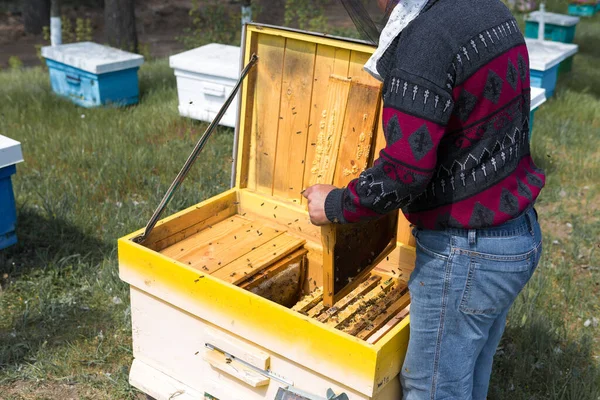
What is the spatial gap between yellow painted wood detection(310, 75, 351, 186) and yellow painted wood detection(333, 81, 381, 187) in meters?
0.03

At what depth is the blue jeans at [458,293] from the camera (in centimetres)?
153

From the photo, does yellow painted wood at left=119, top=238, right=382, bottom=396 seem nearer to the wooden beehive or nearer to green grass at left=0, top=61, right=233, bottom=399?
the wooden beehive

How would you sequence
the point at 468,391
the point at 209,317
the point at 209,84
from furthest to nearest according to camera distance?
the point at 209,84 < the point at 209,317 < the point at 468,391

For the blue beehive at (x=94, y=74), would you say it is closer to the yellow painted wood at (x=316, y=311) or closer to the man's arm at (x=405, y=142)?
the yellow painted wood at (x=316, y=311)

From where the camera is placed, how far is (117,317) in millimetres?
2869

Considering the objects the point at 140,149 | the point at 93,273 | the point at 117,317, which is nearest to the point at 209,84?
the point at 140,149

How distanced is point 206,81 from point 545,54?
2.54 metres

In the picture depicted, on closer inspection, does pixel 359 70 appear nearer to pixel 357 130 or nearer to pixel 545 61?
pixel 357 130

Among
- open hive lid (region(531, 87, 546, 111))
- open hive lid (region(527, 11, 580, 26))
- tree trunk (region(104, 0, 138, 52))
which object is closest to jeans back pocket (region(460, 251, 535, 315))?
open hive lid (region(531, 87, 546, 111))

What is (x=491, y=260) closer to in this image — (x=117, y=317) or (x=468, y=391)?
(x=468, y=391)

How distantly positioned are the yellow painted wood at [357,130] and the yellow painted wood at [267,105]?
31 cm

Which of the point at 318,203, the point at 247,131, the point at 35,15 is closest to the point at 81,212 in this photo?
the point at 247,131

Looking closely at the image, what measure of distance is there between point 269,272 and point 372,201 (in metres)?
0.80

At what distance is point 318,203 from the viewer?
1589mm
